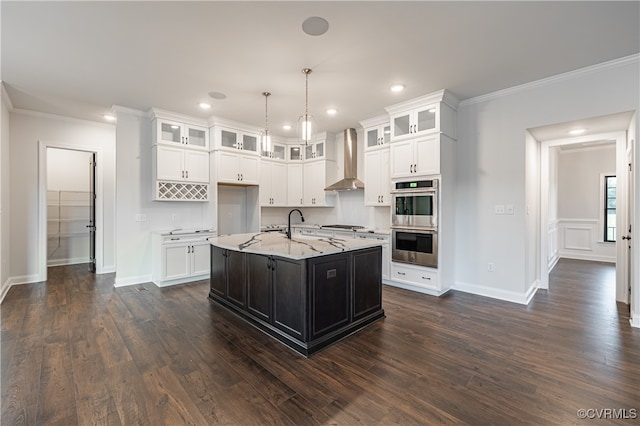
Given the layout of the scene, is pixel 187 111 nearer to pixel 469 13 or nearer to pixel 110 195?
pixel 110 195

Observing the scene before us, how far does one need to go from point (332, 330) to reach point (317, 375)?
58 centimetres

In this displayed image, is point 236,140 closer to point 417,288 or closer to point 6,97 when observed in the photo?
point 6,97

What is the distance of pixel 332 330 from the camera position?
2.75 m

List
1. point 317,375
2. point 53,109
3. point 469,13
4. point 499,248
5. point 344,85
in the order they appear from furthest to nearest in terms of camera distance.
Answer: point 53,109
point 499,248
point 344,85
point 469,13
point 317,375

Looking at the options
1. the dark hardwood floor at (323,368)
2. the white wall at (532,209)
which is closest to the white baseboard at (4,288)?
the dark hardwood floor at (323,368)

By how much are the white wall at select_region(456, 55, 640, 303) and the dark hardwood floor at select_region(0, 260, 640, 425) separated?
0.66 metres

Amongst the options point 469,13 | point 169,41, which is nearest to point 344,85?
point 469,13

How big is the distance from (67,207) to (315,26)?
721 centimetres

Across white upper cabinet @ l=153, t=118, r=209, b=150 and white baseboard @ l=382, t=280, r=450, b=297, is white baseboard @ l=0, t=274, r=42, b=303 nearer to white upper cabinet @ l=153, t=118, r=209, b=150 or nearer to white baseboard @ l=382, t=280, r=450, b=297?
white upper cabinet @ l=153, t=118, r=209, b=150

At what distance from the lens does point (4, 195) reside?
435 centimetres

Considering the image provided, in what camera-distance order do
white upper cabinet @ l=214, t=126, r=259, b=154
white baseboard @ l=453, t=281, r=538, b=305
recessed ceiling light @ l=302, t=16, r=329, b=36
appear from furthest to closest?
white upper cabinet @ l=214, t=126, r=259, b=154 < white baseboard @ l=453, t=281, r=538, b=305 < recessed ceiling light @ l=302, t=16, r=329, b=36

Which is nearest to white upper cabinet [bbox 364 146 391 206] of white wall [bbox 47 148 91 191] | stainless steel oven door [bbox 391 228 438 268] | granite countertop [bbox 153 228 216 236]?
stainless steel oven door [bbox 391 228 438 268]

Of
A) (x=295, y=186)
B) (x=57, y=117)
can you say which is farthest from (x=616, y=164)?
(x=57, y=117)

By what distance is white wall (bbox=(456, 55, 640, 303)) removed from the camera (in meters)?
3.33
